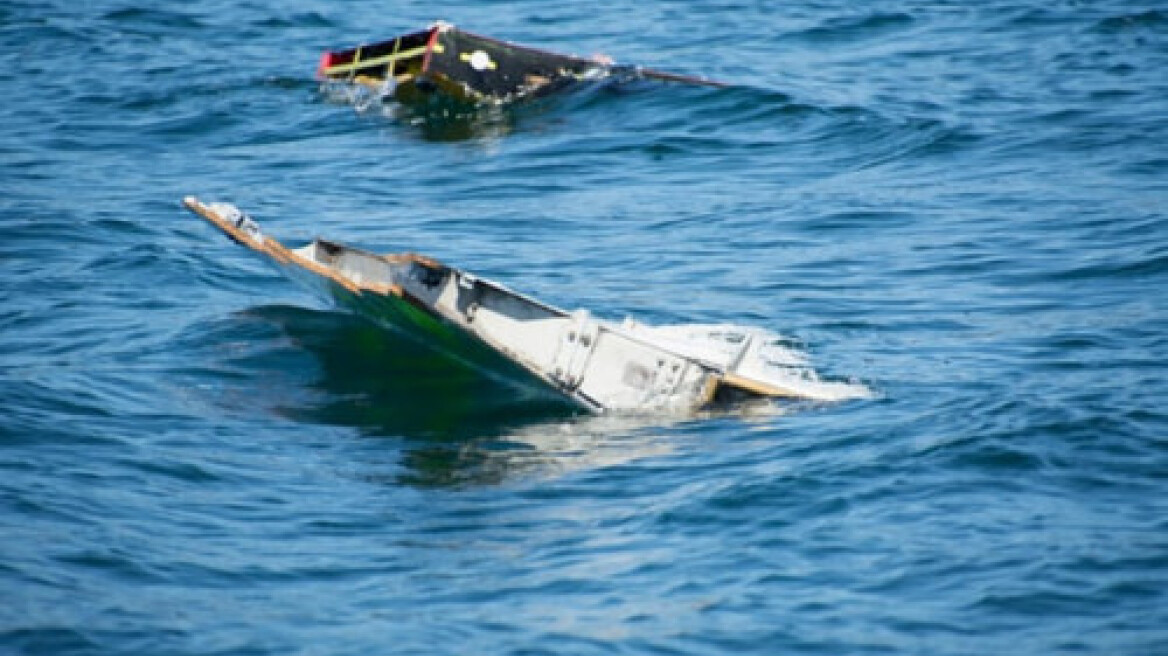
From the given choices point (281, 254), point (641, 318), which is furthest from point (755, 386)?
point (281, 254)

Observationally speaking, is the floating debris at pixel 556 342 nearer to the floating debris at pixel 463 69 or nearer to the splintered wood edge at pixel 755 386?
the splintered wood edge at pixel 755 386

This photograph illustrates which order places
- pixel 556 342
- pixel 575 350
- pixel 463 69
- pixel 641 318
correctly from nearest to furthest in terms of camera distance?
pixel 575 350
pixel 556 342
pixel 641 318
pixel 463 69

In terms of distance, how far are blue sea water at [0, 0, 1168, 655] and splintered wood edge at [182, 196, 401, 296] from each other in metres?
1.01

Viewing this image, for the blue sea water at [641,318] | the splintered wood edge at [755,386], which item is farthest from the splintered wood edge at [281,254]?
the splintered wood edge at [755,386]

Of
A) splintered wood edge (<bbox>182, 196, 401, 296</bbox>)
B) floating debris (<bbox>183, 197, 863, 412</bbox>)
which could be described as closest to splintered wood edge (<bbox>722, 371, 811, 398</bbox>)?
floating debris (<bbox>183, 197, 863, 412</bbox>)

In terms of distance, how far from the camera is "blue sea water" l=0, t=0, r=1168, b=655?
11.8m

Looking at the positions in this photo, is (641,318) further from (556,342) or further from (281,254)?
(281,254)

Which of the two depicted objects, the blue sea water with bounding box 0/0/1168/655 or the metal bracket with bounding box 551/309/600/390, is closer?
the blue sea water with bounding box 0/0/1168/655

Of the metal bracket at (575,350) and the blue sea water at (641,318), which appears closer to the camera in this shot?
the blue sea water at (641,318)

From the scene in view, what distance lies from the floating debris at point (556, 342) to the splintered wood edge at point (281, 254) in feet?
0.06

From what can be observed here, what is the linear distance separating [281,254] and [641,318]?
391 cm

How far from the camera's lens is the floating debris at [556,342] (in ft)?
52.0

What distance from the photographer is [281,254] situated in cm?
1828

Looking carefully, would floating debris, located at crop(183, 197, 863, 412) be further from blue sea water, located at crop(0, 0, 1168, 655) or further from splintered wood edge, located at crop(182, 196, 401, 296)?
blue sea water, located at crop(0, 0, 1168, 655)
